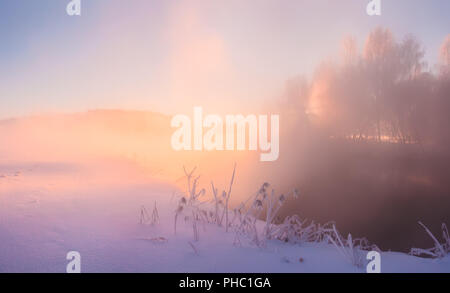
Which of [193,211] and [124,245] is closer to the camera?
[124,245]

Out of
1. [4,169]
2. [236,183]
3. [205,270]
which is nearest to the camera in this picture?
[205,270]

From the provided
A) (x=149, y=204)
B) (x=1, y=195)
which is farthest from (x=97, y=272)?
(x=1, y=195)

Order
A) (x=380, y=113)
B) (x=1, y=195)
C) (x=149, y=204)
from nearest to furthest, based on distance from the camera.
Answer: (x=1, y=195) < (x=149, y=204) < (x=380, y=113)

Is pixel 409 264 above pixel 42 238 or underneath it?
underneath

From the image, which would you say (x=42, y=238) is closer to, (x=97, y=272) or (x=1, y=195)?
(x=97, y=272)

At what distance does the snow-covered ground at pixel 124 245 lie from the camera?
177 centimetres

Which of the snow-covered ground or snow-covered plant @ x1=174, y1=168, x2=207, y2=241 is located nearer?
the snow-covered ground

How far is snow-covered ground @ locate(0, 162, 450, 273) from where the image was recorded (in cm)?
177

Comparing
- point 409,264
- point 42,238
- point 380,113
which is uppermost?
point 380,113

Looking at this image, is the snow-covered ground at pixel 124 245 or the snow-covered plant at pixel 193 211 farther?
the snow-covered plant at pixel 193 211

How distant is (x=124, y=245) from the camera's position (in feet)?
6.82

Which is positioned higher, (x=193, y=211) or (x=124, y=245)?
(x=193, y=211)
